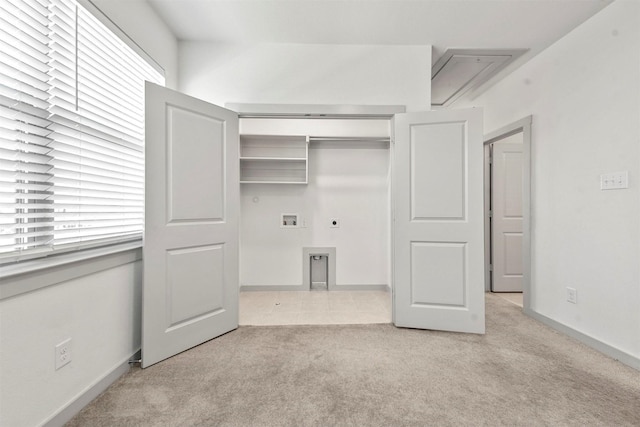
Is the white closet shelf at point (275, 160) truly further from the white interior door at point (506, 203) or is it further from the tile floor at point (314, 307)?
the white interior door at point (506, 203)

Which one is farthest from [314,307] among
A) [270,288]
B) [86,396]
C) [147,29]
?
[147,29]

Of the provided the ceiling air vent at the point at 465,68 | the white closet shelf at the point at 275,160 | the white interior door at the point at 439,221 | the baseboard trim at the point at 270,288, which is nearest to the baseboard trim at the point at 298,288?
the baseboard trim at the point at 270,288

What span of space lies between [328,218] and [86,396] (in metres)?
2.82

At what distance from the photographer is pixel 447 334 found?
243 centimetres

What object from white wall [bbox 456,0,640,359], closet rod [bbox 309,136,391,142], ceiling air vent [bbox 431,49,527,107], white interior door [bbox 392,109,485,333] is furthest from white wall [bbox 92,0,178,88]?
white wall [bbox 456,0,640,359]

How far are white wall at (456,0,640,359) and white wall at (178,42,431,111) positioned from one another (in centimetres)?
121

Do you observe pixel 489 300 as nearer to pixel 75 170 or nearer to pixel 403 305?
pixel 403 305

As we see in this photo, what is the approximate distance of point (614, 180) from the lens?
2076 mm

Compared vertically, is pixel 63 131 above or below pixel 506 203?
above

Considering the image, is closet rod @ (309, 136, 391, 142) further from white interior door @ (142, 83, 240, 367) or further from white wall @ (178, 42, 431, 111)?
white interior door @ (142, 83, 240, 367)

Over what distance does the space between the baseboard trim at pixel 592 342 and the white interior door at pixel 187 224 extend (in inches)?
Result: 119

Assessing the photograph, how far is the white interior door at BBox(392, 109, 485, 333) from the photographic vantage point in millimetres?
2441

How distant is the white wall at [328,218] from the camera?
3715 mm

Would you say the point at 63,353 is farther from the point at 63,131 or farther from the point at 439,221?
the point at 439,221
